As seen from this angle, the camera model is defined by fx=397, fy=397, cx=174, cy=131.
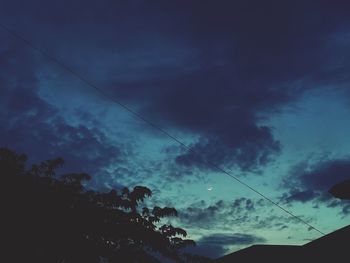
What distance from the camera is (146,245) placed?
1191cm

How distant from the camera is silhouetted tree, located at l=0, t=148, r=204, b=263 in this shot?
10086 mm

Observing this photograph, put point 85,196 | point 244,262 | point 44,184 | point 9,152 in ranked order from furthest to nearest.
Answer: point 244,262, point 9,152, point 85,196, point 44,184

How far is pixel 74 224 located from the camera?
10.8m

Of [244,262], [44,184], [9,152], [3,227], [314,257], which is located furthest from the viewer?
[244,262]

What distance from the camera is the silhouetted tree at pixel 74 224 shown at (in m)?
10.1

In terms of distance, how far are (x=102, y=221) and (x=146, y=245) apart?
1634mm

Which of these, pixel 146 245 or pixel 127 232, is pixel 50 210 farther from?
pixel 146 245

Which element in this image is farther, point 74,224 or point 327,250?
point 327,250

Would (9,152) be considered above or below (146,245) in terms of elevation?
above

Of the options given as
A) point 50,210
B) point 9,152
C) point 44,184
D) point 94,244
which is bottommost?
point 94,244

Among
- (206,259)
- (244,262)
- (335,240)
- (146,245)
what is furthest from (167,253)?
(244,262)

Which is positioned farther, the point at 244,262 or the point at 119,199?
the point at 244,262

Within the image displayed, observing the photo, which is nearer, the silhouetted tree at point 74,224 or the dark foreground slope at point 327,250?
the silhouetted tree at point 74,224

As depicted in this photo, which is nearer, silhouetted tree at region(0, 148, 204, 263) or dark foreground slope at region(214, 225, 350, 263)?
silhouetted tree at region(0, 148, 204, 263)
